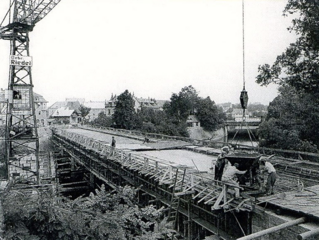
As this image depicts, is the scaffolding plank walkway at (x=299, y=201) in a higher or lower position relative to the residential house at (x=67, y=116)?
lower

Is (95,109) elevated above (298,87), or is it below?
above

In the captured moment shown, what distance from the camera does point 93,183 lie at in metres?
28.1

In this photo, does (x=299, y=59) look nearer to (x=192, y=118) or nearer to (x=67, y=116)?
(x=192, y=118)

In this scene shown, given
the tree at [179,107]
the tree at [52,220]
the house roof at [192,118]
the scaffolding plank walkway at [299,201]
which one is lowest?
the scaffolding plank walkway at [299,201]

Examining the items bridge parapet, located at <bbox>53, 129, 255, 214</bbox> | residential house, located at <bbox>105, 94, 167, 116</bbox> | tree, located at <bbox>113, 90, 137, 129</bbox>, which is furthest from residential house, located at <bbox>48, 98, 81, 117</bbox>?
bridge parapet, located at <bbox>53, 129, 255, 214</bbox>

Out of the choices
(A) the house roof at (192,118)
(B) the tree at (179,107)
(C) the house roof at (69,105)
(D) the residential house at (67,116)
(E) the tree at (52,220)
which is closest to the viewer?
(E) the tree at (52,220)

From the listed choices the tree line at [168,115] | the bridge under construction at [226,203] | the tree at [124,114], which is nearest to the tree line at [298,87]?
the bridge under construction at [226,203]

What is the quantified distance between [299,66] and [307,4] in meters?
3.66

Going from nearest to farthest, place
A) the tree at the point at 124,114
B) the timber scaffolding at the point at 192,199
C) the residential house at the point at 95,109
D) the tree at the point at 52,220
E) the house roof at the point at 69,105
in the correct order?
1. the tree at the point at 52,220
2. the timber scaffolding at the point at 192,199
3. the tree at the point at 124,114
4. the residential house at the point at 95,109
5. the house roof at the point at 69,105

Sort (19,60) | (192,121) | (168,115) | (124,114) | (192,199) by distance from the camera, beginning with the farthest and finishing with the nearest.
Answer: (192,121) → (168,115) → (124,114) → (19,60) → (192,199)

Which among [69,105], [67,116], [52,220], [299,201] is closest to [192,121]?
[67,116]

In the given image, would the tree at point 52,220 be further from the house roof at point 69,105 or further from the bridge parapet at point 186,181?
the house roof at point 69,105

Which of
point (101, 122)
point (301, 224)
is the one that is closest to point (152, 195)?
point (301, 224)

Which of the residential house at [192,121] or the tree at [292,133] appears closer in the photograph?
the tree at [292,133]
